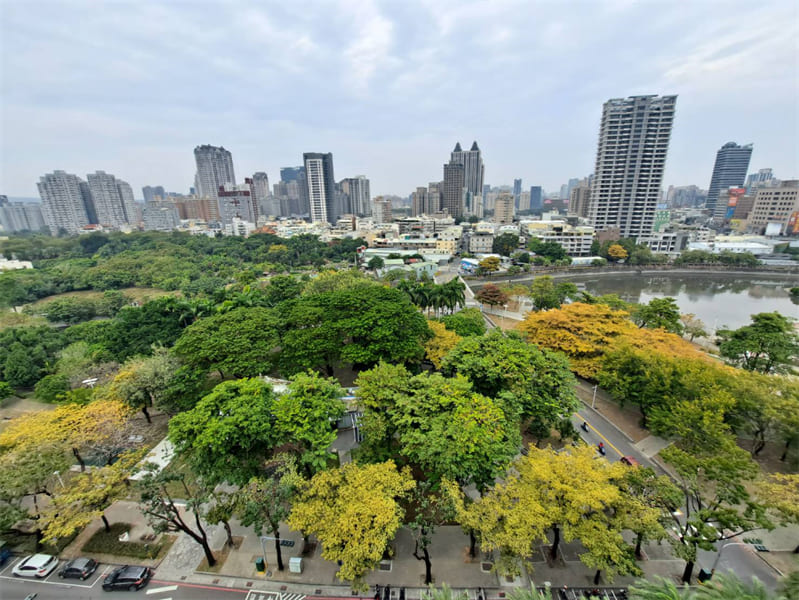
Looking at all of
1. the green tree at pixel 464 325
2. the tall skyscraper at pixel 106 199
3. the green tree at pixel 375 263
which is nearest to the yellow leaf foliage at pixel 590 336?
the green tree at pixel 464 325

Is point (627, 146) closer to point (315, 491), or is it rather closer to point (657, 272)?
point (657, 272)

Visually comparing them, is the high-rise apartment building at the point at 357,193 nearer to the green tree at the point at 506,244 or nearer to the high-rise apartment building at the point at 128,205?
the high-rise apartment building at the point at 128,205

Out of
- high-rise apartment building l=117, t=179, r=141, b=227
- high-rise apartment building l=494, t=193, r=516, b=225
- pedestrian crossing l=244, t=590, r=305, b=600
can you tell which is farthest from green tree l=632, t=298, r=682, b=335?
high-rise apartment building l=117, t=179, r=141, b=227

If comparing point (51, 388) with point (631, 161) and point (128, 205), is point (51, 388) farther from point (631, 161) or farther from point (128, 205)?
point (128, 205)

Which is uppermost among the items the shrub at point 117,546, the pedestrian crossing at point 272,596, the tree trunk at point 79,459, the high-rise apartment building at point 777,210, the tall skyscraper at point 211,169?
the tall skyscraper at point 211,169

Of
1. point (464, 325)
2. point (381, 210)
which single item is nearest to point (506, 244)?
point (464, 325)

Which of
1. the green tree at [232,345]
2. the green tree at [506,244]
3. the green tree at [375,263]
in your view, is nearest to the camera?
the green tree at [232,345]

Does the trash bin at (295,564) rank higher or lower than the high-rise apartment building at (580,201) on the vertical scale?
lower
